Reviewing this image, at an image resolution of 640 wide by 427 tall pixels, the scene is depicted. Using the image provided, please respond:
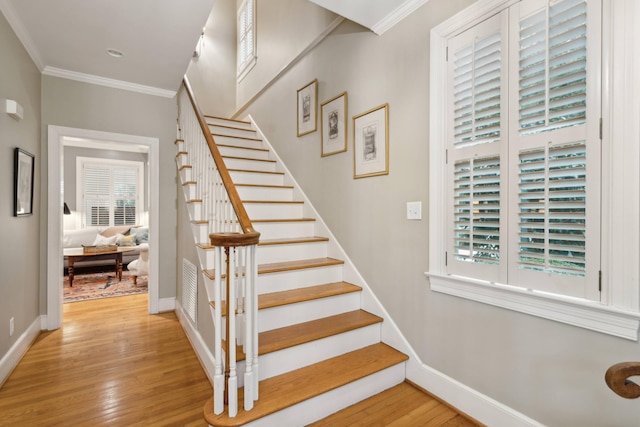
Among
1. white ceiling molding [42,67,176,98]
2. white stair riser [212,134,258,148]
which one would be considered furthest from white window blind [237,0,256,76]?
white ceiling molding [42,67,176,98]

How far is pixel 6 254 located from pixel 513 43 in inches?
142

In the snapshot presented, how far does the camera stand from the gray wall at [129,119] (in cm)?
323

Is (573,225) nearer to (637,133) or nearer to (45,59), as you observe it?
(637,133)

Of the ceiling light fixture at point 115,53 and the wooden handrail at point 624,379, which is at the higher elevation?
the ceiling light fixture at point 115,53

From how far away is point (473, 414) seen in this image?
180 cm

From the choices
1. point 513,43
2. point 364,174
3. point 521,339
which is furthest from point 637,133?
point 364,174

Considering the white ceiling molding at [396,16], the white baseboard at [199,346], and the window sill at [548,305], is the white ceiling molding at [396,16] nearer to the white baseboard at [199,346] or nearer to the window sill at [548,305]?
the window sill at [548,305]

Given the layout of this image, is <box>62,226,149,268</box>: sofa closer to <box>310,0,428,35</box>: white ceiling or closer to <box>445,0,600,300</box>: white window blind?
<box>310,0,428,35</box>: white ceiling

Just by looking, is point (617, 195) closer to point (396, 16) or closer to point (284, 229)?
point (396, 16)

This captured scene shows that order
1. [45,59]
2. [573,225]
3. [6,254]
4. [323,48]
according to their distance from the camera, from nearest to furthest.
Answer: [573,225]
[6,254]
[45,59]
[323,48]

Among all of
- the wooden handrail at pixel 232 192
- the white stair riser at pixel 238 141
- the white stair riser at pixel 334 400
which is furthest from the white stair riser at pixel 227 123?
the white stair riser at pixel 334 400

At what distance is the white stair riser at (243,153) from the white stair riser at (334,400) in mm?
2885

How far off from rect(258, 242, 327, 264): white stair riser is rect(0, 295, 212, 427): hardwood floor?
998 millimetres

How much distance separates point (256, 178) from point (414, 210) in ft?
6.73
